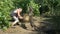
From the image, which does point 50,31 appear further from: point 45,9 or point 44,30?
point 45,9

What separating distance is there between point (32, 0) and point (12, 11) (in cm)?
287

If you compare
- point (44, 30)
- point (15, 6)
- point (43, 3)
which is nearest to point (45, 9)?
point (43, 3)

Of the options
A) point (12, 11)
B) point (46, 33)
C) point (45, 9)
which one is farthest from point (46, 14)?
point (46, 33)

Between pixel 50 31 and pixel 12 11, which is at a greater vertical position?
pixel 12 11

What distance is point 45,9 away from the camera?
52.4 feet

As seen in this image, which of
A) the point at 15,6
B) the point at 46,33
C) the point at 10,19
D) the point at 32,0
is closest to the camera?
the point at 46,33

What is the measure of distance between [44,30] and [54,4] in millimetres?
4984

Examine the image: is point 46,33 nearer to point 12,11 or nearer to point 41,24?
point 41,24

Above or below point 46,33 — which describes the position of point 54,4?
above

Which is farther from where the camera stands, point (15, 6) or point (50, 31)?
point (15, 6)

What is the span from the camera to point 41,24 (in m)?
12.3

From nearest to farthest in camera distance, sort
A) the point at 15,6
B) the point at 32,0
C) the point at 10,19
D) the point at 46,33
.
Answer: the point at 46,33, the point at 10,19, the point at 15,6, the point at 32,0

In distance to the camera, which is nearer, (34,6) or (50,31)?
(50,31)

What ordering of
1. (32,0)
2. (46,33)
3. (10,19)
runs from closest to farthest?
(46,33)
(10,19)
(32,0)
